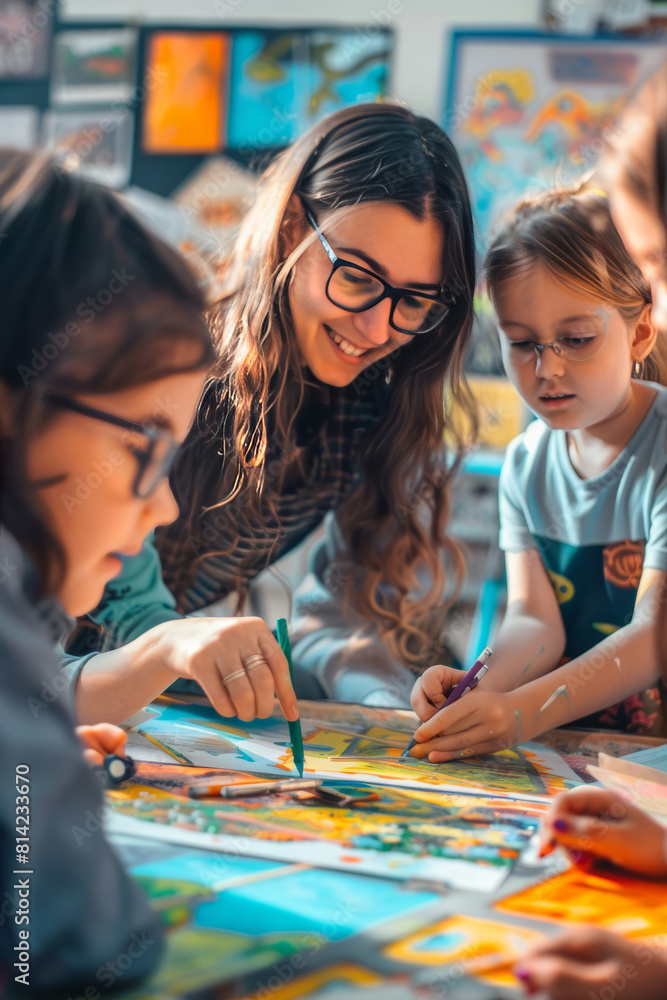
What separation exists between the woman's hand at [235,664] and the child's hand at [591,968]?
0.91 feet

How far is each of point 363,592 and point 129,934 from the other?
72 centimetres

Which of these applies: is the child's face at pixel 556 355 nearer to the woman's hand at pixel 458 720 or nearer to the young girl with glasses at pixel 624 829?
the young girl with glasses at pixel 624 829

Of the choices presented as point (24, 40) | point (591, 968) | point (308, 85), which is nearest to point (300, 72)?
point (308, 85)

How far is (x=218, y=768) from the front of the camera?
2.07ft

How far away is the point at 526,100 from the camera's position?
2111 millimetres

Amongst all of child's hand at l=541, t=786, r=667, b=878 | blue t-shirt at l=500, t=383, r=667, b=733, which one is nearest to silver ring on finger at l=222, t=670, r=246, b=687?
child's hand at l=541, t=786, r=667, b=878

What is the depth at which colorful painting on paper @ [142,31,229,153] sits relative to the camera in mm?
2232

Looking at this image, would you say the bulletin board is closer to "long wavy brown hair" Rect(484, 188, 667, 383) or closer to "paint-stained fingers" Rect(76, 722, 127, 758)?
"long wavy brown hair" Rect(484, 188, 667, 383)

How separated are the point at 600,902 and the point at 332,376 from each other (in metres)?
0.60

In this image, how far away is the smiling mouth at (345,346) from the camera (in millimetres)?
890

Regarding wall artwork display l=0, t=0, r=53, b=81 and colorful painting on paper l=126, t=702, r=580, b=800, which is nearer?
colorful painting on paper l=126, t=702, r=580, b=800

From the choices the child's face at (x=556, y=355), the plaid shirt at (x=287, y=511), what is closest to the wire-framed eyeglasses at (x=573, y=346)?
the child's face at (x=556, y=355)

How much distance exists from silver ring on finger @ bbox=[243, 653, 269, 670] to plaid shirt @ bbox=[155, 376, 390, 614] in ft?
0.80

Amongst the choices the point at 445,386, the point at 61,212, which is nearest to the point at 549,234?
the point at 445,386
